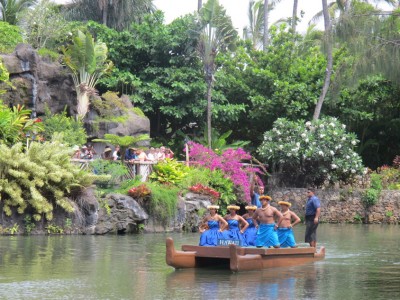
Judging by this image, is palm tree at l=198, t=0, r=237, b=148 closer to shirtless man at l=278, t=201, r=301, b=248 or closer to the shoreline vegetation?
the shoreline vegetation

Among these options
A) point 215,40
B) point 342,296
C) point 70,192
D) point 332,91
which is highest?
point 215,40

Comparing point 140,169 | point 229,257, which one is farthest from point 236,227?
point 140,169

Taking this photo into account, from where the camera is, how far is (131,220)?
86.2 ft

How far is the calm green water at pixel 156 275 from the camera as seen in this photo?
13.5 meters

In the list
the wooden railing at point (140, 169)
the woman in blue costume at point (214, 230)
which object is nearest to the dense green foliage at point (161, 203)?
the wooden railing at point (140, 169)

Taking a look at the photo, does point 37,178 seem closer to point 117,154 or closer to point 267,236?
point 117,154

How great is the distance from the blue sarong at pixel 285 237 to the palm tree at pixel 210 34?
18017 mm

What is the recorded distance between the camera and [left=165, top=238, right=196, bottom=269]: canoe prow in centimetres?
1619

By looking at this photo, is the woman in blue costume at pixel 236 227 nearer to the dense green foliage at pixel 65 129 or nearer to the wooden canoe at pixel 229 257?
the wooden canoe at pixel 229 257

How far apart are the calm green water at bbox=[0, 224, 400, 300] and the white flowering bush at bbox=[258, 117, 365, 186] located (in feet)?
36.1

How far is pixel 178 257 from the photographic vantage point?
642 inches

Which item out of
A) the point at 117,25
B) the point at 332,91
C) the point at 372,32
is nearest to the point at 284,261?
the point at 372,32

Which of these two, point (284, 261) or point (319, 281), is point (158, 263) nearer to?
point (284, 261)

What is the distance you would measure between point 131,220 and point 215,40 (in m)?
11.9
